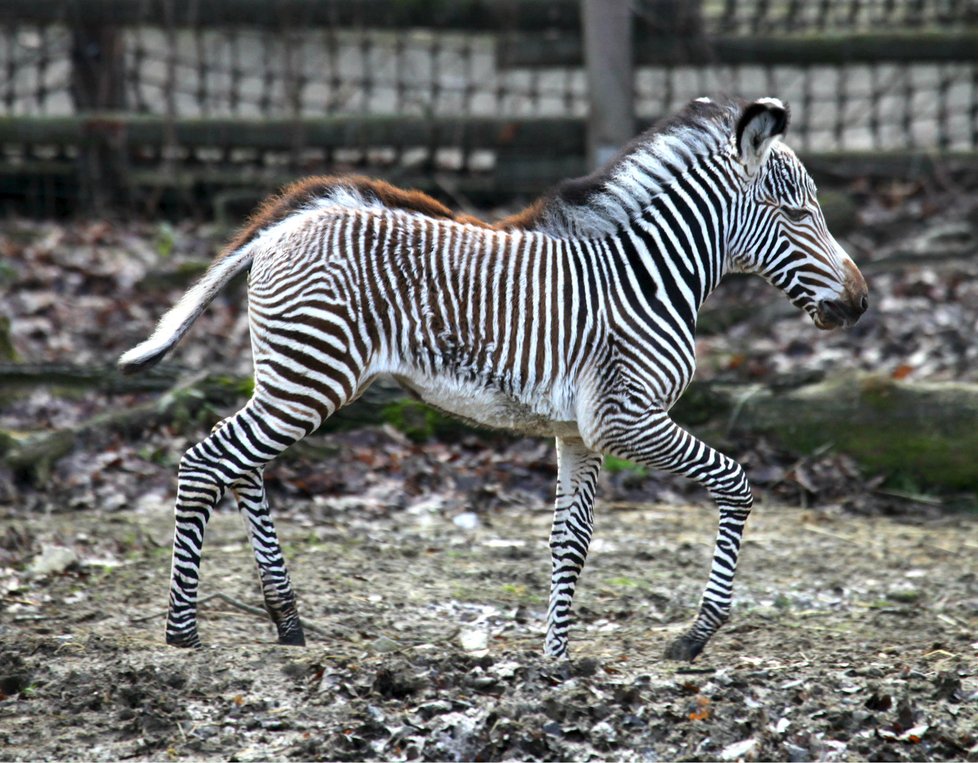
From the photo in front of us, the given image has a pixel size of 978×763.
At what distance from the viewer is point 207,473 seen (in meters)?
4.97

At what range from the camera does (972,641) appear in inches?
217

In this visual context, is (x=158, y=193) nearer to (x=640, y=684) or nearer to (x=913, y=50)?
(x=913, y=50)

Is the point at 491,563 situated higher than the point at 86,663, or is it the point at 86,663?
the point at 86,663

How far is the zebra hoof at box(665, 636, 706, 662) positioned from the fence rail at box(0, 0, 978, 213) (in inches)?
292

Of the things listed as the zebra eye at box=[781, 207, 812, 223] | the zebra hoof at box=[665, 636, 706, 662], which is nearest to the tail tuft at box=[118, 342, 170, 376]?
the zebra hoof at box=[665, 636, 706, 662]

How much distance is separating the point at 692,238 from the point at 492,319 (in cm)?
99

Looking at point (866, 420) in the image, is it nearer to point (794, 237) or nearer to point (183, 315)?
point (794, 237)

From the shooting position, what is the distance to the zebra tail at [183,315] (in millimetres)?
5094

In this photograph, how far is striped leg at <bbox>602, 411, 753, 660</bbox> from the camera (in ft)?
16.6

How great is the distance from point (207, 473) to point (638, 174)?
2.27 metres

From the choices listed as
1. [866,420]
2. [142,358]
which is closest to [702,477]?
[142,358]

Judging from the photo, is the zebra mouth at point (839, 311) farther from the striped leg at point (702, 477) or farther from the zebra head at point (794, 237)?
the striped leg at point (702, 477)

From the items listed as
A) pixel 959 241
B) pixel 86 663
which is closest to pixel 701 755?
pixel 86 663

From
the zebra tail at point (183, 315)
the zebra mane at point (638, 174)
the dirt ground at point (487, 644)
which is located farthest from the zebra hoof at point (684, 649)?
the zebra tail at point (183, 315)
